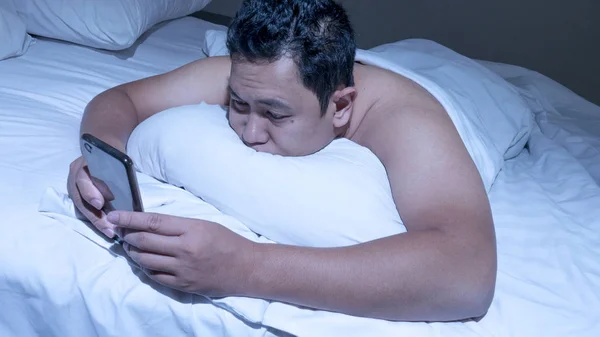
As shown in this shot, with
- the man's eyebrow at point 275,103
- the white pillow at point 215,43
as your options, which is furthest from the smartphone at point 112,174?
the white pillow at point 215,43

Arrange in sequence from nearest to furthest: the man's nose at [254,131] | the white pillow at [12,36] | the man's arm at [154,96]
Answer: the man's nose at [254,131] < the man's arm at [154,96] < the white pillow at [12,36]

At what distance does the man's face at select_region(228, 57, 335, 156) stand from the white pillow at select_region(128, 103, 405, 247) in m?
0.03

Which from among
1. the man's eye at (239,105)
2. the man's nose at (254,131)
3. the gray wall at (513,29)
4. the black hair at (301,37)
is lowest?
the gray wall at (513,29)

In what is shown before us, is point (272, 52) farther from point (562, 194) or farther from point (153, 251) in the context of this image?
point (562, 194)

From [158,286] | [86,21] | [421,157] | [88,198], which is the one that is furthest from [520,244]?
[86,21]

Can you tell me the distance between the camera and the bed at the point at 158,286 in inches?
31.0

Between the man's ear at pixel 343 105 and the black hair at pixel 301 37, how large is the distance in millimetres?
27

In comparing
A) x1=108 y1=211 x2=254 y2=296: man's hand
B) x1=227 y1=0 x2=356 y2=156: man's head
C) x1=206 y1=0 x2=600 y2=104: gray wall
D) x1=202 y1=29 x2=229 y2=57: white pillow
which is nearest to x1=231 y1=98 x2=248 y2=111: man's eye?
x1=227 y1=0 x2=356 y2=156: man's head

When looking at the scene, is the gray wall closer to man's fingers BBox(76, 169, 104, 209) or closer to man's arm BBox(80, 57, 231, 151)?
man's arm BBox(80, 57, 231, 151)

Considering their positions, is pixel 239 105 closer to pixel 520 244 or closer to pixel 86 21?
pixel 520 244

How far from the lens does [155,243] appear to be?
2.42ft

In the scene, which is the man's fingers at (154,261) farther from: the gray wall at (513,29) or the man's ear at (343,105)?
the gray wall at (513,29)

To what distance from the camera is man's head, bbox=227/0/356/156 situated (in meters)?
0.89

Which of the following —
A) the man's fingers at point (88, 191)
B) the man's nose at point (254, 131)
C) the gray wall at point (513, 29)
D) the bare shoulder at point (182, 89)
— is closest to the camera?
the man's fingers at point (88, 191)
